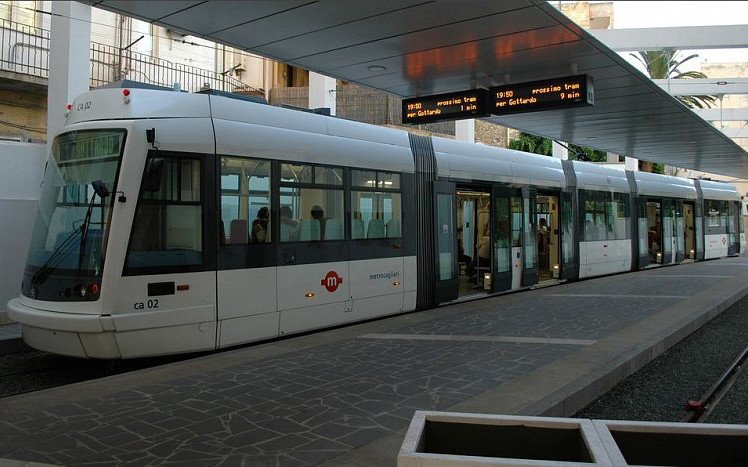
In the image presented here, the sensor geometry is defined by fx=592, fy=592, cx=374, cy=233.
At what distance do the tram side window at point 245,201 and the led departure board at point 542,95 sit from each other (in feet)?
19.9

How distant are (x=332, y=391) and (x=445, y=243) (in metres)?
5.76

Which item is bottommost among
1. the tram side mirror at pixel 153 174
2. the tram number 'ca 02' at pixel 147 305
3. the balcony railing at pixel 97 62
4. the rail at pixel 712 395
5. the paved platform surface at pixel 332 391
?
the rail at pixel 712 395

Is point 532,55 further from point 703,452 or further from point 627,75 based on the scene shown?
point 703,452

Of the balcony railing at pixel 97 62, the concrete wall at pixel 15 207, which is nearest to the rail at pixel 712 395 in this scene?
the balcony railing at pixel 97 62

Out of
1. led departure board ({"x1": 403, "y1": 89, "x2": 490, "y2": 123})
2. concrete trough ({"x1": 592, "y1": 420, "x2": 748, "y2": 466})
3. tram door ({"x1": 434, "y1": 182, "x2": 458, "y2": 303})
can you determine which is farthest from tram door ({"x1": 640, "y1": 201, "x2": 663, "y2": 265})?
concrete trough ({"x1": 592, "y1": 420, "x2": 748, "y2": 466})

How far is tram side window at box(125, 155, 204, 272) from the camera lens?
6641 millimetres

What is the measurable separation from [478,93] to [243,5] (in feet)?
19.1

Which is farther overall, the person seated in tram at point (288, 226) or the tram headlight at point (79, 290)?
the person seated in tram at point (288, 226)

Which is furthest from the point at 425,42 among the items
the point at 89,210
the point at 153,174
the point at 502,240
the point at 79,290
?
the point at 79,290

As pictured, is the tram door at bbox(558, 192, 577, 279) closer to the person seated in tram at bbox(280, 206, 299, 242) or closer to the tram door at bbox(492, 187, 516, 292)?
the tram door at bbox(492, 187, 516, 292)

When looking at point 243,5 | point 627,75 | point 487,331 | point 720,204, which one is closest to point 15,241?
point 243,5

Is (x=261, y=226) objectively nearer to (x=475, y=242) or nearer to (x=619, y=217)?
(x=475, y=242)

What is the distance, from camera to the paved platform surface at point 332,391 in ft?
14.3

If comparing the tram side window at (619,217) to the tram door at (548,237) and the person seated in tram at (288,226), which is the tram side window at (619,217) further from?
the person seated in tram at (288,226)
